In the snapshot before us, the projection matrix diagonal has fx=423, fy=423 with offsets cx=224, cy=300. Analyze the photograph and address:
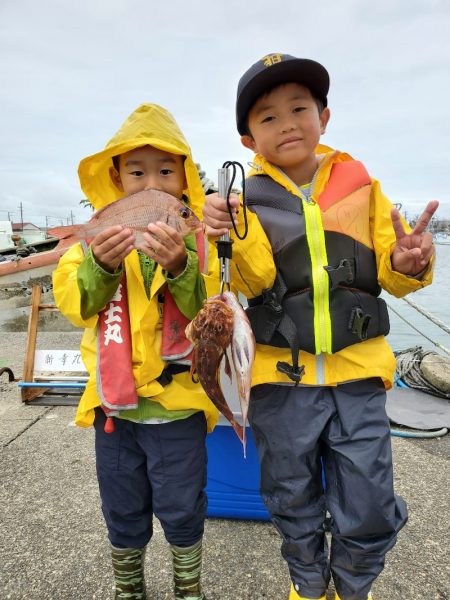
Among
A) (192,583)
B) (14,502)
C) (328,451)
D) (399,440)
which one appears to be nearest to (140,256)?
(328,451)

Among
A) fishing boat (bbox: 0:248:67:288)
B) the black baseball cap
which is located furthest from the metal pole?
fishing boat (bbox: 0:248:67:288)

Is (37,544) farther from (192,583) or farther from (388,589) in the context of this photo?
(388,589)

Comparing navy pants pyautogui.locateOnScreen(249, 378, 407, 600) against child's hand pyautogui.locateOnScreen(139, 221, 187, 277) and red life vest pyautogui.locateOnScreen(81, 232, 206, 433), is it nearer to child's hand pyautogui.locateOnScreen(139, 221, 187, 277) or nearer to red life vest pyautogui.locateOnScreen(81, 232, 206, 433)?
red life vest pyautogui.locateOnScreen(81, 232, 206, 433)

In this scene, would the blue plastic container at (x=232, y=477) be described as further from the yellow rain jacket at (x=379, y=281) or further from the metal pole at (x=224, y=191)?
the metal pole at (x=224, y=191)

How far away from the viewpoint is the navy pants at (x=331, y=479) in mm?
1954

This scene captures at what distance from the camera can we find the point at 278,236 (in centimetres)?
209

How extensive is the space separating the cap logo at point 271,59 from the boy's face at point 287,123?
114mm

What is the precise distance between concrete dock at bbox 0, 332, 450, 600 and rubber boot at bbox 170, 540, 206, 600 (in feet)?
0.72

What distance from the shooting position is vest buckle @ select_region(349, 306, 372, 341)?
2.01 m

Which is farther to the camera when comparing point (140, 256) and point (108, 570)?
point (108, 570)

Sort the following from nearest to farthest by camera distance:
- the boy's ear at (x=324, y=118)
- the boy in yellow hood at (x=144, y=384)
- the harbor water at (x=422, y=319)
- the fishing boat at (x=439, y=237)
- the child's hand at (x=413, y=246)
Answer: the child's hand at (x=413, y=246)
the boy in yellow hood at (x=144, y=384)
the boy's ear at (x=324, y=118)
the fishing boat at (x=439, y=237)
the harbor water at (x=422, y=319)

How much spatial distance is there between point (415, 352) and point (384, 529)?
4626mm

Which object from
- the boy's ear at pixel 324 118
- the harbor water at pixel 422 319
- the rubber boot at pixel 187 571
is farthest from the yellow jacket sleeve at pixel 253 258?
the harbor water at pixel 422 319

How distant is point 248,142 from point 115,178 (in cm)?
78
